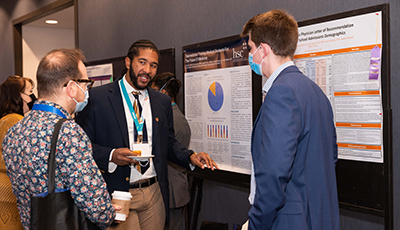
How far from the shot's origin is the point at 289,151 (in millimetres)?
1170

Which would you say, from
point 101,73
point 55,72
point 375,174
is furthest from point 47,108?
point 101,73

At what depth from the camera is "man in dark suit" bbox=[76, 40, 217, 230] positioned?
1.94 metres

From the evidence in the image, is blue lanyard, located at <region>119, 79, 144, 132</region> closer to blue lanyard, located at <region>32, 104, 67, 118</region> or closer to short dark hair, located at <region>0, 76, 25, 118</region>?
blue lanyard, located at <region>32, 104, 67, 118</region>

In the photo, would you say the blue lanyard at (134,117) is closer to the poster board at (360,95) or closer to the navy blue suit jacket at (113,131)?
the navy blue suit jacket at (113,131)

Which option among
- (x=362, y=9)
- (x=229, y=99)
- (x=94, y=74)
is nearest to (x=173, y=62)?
(x=229, y=99)

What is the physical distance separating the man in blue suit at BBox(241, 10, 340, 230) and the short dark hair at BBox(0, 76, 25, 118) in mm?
2621

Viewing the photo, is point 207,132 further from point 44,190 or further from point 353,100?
point 44,190

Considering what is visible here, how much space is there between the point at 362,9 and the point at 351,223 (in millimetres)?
1361

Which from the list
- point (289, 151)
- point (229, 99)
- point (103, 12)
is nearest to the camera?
point (289, 151)

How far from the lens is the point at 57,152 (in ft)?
3.95

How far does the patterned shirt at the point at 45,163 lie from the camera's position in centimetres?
119

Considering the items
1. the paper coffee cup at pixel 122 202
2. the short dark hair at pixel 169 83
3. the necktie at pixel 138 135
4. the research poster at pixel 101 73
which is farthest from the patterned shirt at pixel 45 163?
the research poster at pixel 101 73

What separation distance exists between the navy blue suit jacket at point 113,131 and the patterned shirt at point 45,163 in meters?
0.62

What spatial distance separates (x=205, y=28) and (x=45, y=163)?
82.9 inches
